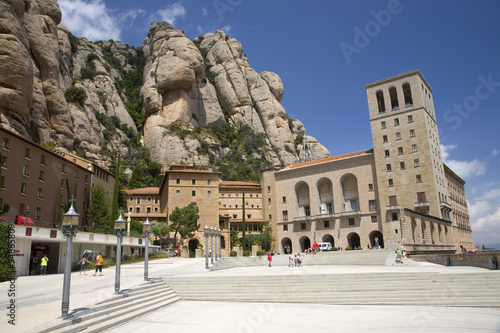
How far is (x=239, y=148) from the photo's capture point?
9638 centimetres

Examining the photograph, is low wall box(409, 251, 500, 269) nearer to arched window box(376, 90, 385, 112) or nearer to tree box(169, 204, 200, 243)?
tree box(169, 204, 200, 243)

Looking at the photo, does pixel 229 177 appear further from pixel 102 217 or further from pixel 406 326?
pixel 406 326

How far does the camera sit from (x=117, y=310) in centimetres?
1105

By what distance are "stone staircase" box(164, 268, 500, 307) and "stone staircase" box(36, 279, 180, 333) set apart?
172 centimetres

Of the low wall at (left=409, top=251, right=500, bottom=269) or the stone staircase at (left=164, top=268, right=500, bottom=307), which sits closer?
the stone staircase at (left=164, top=268, right=500, bottom=307)

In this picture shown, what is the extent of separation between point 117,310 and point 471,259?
2516 centimetres

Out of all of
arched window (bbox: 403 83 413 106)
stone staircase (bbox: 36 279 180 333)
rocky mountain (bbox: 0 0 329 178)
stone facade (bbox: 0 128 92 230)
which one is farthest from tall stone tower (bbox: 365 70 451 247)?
rocky mountain (bbox: 0 0 329 178)

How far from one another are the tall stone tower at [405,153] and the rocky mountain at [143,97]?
40.9 meters

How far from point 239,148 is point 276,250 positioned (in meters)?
42.3

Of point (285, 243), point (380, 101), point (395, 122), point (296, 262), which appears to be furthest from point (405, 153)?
point (296, 262)

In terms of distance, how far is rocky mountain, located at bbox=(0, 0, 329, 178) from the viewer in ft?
153

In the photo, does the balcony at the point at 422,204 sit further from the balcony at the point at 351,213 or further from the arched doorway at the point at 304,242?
the arched doorway at the point at 304,242

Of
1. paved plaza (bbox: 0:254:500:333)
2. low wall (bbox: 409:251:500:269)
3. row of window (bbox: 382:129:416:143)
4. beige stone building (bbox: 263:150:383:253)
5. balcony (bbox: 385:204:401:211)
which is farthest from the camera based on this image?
beige stone building (bbox: 263:150:383:253)

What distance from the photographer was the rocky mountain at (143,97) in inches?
1839
